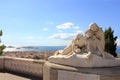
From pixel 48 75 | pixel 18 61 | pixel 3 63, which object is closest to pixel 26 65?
pixel 18 61

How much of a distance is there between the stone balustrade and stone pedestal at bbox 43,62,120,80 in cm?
276

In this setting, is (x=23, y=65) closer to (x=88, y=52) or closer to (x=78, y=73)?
(x=88, y=52)

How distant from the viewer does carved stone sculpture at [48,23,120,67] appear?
640 cm

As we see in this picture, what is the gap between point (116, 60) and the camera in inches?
266

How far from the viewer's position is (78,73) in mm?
6395

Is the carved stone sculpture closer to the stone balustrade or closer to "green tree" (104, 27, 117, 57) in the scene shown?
the stone balustrade

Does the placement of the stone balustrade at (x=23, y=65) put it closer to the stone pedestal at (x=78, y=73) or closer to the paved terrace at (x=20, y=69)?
the paved terrace at (x=20, y=69)

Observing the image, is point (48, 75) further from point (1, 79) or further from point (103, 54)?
point (1, 79)

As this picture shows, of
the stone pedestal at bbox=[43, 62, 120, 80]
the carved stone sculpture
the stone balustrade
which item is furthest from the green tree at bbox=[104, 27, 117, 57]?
the stone pedestal at bbox=[43, 62, 120, 80]

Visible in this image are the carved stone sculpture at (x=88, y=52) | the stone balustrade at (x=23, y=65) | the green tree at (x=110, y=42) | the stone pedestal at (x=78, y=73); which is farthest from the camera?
the green tree at (x=110, y=42)

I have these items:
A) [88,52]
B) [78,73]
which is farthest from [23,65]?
[78,73]

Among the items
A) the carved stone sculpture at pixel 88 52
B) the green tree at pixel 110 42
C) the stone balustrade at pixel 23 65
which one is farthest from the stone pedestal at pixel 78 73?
the green tree at pixel 110 42

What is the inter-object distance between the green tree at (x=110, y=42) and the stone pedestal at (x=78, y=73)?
13.3 metres

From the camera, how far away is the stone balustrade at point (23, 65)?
10139 mm
